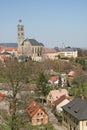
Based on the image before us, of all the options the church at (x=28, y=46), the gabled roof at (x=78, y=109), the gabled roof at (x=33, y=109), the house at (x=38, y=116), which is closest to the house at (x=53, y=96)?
the gabled roof at (x=33, y=109)

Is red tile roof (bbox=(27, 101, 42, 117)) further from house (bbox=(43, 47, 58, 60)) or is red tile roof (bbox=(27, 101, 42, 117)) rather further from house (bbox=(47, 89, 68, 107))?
house (bbox=(43, 47, 58, 60))

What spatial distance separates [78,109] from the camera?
111ft

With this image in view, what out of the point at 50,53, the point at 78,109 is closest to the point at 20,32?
the point at 50,53

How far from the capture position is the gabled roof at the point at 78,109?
1280 inches

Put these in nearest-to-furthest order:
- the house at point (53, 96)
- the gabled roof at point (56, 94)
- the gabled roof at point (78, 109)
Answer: the gabled roof at point (78, 109)
the house at point (53, 96)
the gabled roof at point (56, 94)

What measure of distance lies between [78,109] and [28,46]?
2703 inches

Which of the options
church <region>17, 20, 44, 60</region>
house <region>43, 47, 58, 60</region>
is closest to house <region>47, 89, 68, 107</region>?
church <region>17, 20, 44, 60</region>

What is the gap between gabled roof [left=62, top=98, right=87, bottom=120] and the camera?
1280 inches

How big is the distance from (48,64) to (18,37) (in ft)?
97.2

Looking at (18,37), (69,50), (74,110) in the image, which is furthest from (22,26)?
(74,110)

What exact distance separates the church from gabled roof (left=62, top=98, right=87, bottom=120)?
62.6m

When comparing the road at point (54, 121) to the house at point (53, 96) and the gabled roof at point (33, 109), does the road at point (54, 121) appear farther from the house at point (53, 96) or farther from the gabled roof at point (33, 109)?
the house at point (53, 96)

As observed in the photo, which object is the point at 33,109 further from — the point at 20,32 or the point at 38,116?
the point at 20,32

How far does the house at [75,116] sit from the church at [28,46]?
205 feet
